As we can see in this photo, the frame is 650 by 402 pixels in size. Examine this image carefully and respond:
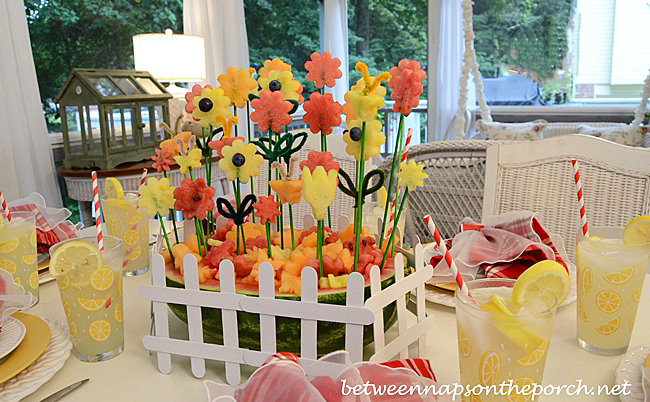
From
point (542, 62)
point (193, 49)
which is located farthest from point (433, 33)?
point (193, 49)

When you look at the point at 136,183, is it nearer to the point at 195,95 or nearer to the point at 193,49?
the point at 193,49

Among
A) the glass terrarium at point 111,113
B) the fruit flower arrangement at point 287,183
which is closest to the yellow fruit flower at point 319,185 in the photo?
the fruit flower arrangement at point 287,183

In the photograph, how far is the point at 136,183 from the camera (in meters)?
2.46

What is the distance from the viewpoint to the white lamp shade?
2703mm

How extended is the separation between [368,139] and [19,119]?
2.37m

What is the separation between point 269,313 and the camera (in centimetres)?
67

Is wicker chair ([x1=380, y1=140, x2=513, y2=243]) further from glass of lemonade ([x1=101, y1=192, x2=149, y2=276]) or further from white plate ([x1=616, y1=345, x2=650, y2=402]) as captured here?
white plate ([x1=616, y1=345, x2=650, y2=402])

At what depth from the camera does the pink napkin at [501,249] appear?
922 millimetres

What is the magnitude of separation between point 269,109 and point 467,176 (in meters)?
1.58

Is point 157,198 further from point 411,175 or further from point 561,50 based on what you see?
point 561,50

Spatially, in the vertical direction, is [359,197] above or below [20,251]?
above

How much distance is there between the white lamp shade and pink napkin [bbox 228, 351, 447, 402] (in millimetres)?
2481

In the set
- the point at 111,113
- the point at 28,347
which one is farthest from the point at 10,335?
the point at 111,113

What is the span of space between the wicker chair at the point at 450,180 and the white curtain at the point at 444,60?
3067 mm
